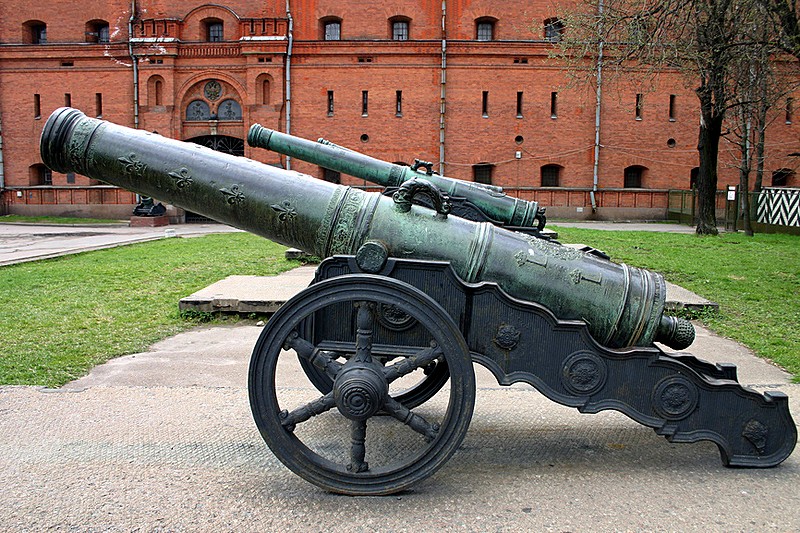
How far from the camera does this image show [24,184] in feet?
Result: 102

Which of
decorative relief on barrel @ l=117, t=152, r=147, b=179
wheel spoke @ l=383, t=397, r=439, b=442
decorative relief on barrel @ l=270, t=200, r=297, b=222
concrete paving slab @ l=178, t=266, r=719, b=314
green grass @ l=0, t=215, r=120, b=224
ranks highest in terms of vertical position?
decorative relief on barrel @ l=117, t=152, r=147, b=179

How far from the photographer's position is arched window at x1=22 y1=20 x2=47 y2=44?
31.0 meters

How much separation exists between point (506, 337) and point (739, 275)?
8.89 meters

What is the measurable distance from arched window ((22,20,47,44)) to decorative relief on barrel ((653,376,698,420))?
1341 inches

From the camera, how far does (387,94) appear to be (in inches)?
1174

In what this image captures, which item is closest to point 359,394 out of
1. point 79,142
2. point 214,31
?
point 79,142

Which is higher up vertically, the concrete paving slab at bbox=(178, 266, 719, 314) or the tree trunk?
the tree trunk

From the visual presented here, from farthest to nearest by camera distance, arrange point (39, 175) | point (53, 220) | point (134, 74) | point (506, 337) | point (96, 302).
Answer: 1. point (39, 175)
2. point (134, 74)
3. point (53, 220)
4. point (96, 302)
5. point (506, 337)

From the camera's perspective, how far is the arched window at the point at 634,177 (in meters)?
30.7

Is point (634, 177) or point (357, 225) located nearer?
point (357, 225)

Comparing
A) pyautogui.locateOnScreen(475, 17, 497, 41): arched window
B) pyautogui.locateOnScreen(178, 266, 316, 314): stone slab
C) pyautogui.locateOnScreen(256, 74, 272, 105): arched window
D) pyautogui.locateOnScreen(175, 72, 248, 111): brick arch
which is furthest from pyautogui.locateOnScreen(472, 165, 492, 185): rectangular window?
pyautogui.locateOnScreen(178, 266, 316, 314): stone slab

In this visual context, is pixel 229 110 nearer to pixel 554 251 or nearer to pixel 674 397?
pixel 554 251

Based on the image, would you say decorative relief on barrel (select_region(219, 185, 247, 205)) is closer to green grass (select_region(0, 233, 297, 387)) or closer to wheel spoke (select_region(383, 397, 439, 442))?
wheel spoke (select_region(383, 397, 439, 442))

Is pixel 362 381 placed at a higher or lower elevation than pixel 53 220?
higher
